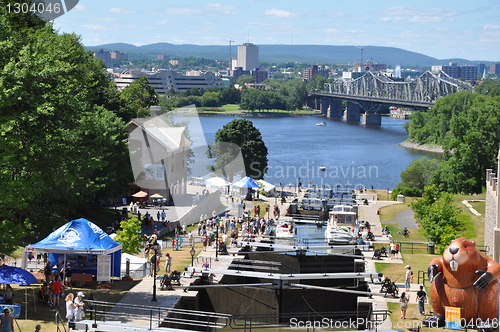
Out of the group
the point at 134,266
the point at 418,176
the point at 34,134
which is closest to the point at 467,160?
the point at 418,176

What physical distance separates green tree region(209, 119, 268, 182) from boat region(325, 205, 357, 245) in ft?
86.5

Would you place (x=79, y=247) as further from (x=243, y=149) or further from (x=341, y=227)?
(x=243, y=149)

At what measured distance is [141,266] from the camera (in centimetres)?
3025

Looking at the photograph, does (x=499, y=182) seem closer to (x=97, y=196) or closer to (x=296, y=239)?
(x=296, y=239)

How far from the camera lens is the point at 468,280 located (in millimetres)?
21562

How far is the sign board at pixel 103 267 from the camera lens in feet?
88.0

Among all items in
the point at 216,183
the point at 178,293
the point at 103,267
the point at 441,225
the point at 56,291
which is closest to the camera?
the point at 56,291

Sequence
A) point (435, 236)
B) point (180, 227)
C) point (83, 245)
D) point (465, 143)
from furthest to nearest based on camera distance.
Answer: point (465, 143), point (180, 227), point (435, 236), point (83, 245)

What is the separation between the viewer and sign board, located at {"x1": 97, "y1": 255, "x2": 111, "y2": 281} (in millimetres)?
26828

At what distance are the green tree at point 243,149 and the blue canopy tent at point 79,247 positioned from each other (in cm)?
4869

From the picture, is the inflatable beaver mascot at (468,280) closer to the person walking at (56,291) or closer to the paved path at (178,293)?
the paved path at (178,293)

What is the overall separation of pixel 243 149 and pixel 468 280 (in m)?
55.8

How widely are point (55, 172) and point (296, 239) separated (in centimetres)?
1694

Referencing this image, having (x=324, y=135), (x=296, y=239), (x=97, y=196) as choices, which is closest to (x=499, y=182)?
(x=296, y=239)
